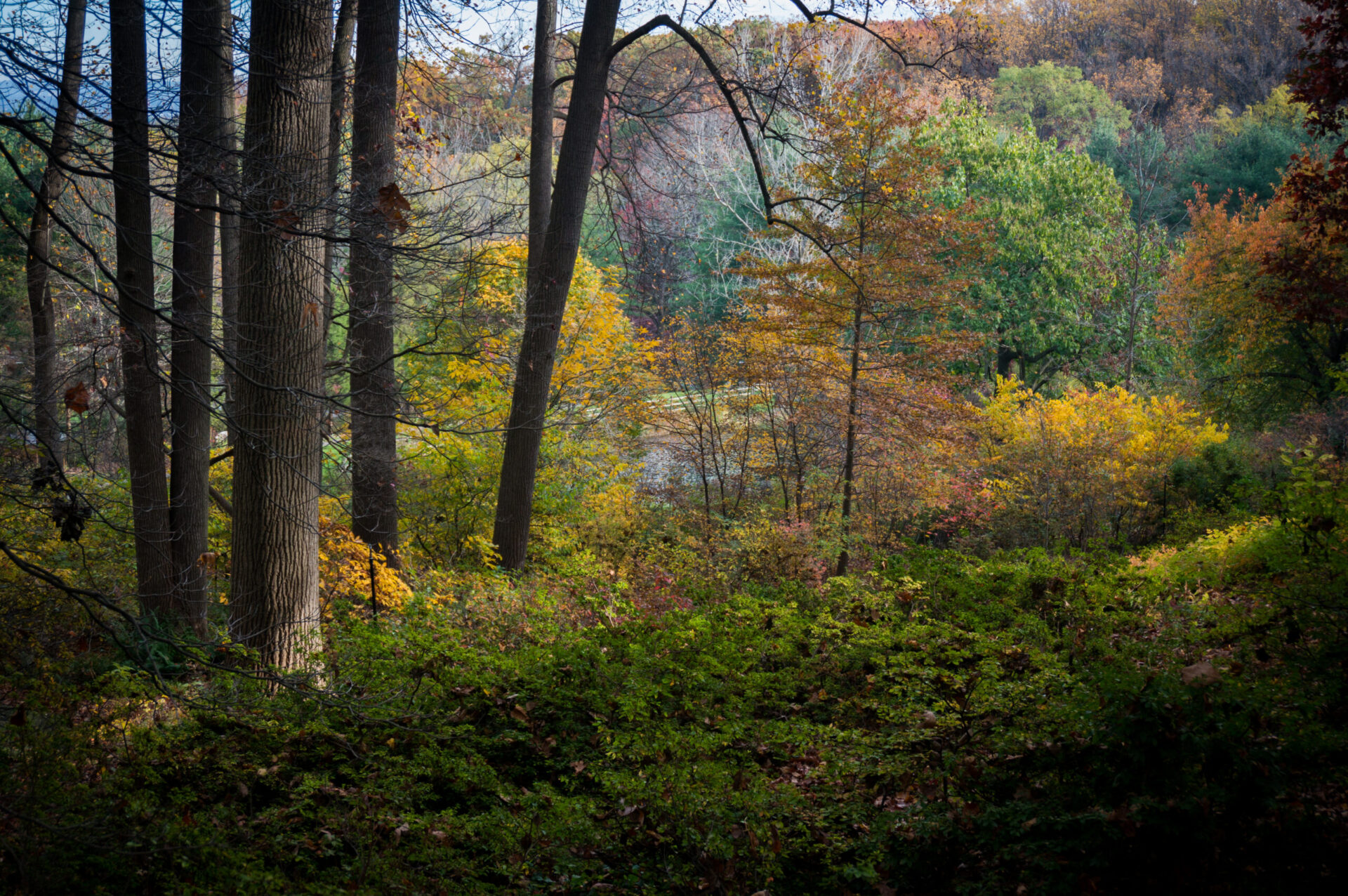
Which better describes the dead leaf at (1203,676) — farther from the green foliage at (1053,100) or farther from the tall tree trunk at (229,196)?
the green foliage at (1053,100)

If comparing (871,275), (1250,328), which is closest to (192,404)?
(871,275)

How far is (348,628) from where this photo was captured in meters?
5.81

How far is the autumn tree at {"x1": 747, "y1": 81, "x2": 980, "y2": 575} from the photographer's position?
10.2 m

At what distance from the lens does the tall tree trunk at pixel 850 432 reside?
10.7 meters

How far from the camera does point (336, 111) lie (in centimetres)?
770

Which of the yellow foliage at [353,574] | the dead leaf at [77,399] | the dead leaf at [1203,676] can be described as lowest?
the yellow foliage at [353,574]

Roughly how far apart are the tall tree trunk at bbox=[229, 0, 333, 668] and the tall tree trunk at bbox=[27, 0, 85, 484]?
96 centimetres

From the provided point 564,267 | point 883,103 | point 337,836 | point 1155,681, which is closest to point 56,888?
point 337,836

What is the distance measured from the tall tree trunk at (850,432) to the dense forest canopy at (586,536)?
94mm

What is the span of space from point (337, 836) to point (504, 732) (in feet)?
3.74

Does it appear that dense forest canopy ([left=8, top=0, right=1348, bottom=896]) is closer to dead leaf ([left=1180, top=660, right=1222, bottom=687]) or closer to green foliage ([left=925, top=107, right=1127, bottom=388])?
dead leaf ([left=1180, top=660, right=1222, bottom=687])

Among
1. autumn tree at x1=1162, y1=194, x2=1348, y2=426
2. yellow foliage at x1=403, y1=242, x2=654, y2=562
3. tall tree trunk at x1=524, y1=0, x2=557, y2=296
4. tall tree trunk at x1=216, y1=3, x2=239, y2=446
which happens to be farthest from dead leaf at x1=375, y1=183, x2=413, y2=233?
autumn tree at x1=1162, y1=194, x2=1348, y2=426

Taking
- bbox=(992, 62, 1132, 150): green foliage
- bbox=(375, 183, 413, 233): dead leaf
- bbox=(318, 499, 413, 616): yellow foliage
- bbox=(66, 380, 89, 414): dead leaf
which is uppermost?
bbox=(992, 62, 1132, 150): green foliage

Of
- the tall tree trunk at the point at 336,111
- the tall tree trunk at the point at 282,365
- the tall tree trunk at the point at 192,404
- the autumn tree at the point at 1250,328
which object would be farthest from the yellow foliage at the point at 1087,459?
the tall tree trunk at the point at 192,404
